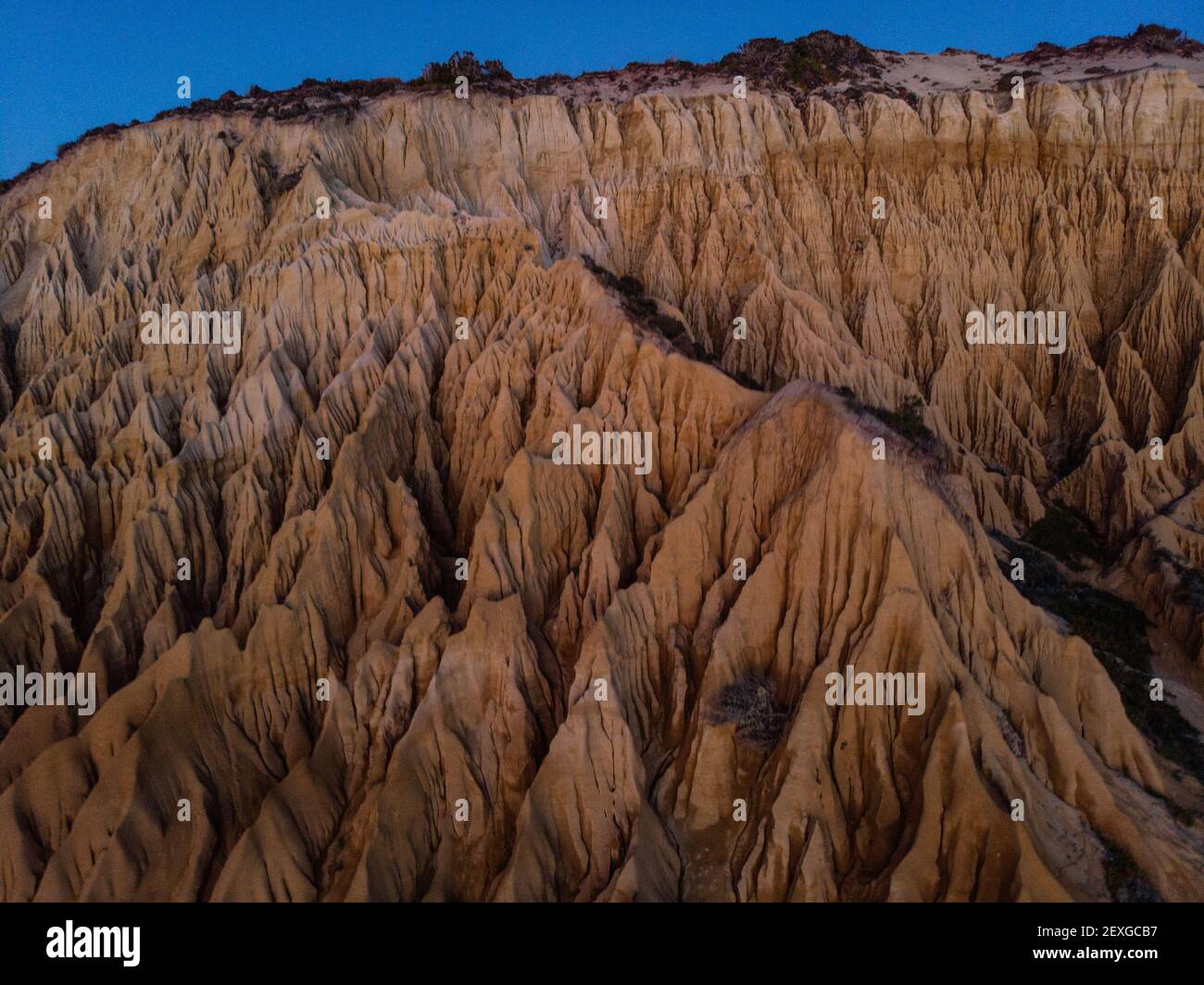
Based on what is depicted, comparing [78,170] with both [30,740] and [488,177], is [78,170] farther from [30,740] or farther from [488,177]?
[30,740]

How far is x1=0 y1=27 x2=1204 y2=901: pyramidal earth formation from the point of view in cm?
1165

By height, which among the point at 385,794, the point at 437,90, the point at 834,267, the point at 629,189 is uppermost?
the point at 437,90

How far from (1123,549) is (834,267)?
1524 cm

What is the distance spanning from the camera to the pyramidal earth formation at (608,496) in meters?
11.6

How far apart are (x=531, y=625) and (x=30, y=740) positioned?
995 cm

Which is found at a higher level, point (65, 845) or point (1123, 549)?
point (1123, 549)

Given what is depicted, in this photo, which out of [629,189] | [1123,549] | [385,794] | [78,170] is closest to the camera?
[385,794]

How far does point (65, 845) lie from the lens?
12.3m

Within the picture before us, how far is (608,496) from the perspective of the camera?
15961 mm
